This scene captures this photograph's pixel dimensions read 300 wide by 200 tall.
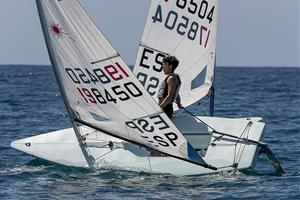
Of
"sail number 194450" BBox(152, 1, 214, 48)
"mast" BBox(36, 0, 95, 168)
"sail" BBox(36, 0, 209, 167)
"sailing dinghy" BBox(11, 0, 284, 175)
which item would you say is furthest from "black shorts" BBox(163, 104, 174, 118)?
"sail number 194450" BBox(152, 1, 214, 48)

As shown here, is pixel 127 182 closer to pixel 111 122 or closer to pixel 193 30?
pixel 111 122

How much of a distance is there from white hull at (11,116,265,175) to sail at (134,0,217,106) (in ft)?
5.52

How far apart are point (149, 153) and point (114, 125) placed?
3.05 ft

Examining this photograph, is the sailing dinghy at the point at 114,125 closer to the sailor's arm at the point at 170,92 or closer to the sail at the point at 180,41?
the sailor's arm at the point at 170,92

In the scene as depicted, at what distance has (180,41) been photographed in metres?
17.9

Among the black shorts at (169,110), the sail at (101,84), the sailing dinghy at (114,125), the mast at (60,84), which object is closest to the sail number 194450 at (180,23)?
the sailing dinghy at (114,125)

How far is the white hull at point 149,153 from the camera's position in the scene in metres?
15.5

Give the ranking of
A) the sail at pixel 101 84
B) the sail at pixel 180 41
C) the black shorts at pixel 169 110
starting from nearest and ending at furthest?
the sail at pixel 101 84 < the black shorts at pixel 169 110 < the sail at pixel 180 41

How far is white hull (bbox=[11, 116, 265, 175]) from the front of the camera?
15531 millimetres

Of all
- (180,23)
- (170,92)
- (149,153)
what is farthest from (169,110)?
(180,23)

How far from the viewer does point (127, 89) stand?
1477cm

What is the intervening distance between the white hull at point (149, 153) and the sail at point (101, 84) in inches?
24.3

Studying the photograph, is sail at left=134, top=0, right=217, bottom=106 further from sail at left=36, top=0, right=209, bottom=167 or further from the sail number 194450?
sail at left=36, top=0, right=209, bottom=167

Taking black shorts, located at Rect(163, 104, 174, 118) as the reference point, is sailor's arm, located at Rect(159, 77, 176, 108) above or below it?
above
